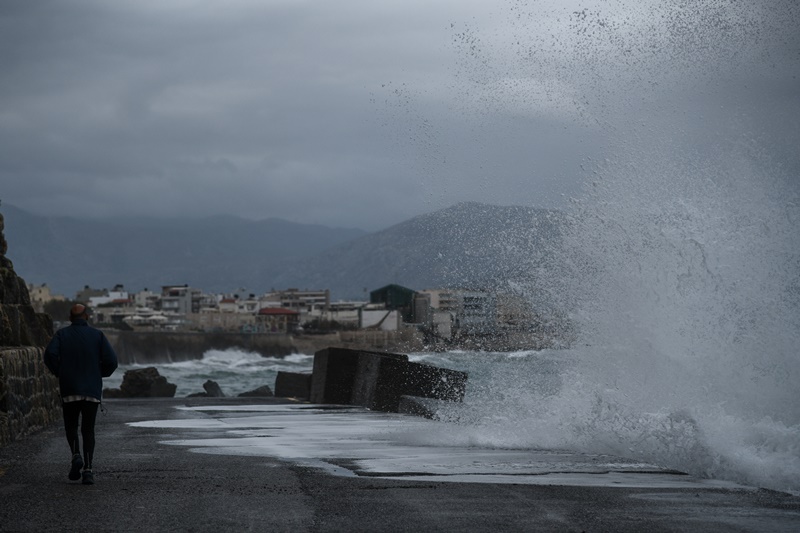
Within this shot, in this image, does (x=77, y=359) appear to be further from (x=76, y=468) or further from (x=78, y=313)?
(x=76, y=468)

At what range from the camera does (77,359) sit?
10531 mm

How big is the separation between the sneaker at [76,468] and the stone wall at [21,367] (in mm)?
3386

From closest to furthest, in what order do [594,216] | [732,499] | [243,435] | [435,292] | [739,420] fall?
[732,499] → [739,420] → [243,435] → [594,216] → [435,292]

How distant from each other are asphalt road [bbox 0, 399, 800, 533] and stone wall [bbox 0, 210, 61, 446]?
237cm

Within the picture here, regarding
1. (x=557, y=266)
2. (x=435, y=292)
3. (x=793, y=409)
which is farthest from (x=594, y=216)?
(x=435, y=292)

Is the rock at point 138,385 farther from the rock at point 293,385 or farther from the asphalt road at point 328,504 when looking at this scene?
the asphalt road at point 328,504

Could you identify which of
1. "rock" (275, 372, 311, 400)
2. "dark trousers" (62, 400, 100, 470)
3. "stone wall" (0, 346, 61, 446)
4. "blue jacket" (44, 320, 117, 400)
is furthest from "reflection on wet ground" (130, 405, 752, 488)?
"rock" (275, 372, 311, 400)

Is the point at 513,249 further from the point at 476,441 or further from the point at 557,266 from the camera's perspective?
the point at 476,441

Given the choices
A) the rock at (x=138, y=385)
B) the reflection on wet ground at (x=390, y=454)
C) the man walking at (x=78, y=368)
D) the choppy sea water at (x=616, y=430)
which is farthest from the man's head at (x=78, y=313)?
the rock at (x=138, y=385)

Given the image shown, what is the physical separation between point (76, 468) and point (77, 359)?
1.11 meters

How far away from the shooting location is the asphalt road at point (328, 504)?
7402 mm

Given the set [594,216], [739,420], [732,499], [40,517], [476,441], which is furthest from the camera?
[594,216]

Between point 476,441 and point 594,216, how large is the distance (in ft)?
17.7

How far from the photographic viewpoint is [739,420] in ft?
38.0
